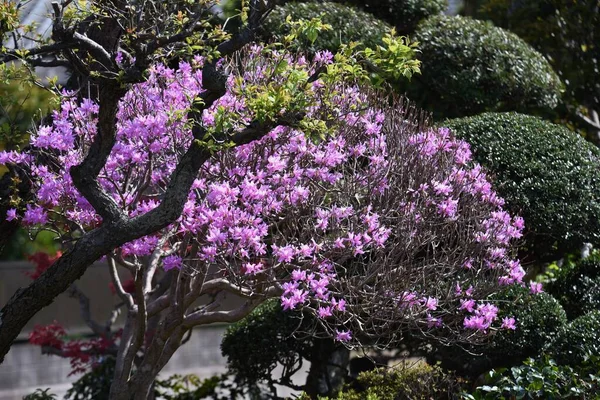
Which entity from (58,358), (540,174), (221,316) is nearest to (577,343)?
(540,174)

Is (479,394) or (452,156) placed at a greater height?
(452,156)

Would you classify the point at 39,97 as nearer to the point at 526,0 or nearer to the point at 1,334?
the point at 526,0

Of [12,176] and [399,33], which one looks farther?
[399,33]

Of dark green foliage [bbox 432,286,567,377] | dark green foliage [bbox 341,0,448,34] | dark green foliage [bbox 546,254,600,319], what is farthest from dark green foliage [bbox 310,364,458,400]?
dark green foliage [bbox 341,0,448,34]

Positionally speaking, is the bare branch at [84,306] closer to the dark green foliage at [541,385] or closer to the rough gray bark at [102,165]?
the rough gray bark at [102,165]

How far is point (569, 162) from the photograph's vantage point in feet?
27.5

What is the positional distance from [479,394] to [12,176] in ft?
13.3

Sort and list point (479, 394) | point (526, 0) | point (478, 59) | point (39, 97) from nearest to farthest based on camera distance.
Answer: point (479, 394), point (478, 59), point (526, 0), point (39, 97)

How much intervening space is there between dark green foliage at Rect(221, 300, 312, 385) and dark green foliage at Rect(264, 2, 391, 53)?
2.78 meters

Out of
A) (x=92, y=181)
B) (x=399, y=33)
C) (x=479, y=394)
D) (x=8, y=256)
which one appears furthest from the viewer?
(x=8, y=256)

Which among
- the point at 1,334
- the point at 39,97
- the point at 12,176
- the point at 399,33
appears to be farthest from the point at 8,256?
the point at 1,334

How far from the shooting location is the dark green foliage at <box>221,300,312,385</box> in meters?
8.98

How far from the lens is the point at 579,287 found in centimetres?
884

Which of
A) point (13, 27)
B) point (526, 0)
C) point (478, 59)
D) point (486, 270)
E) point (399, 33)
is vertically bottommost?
point (486, 270)
